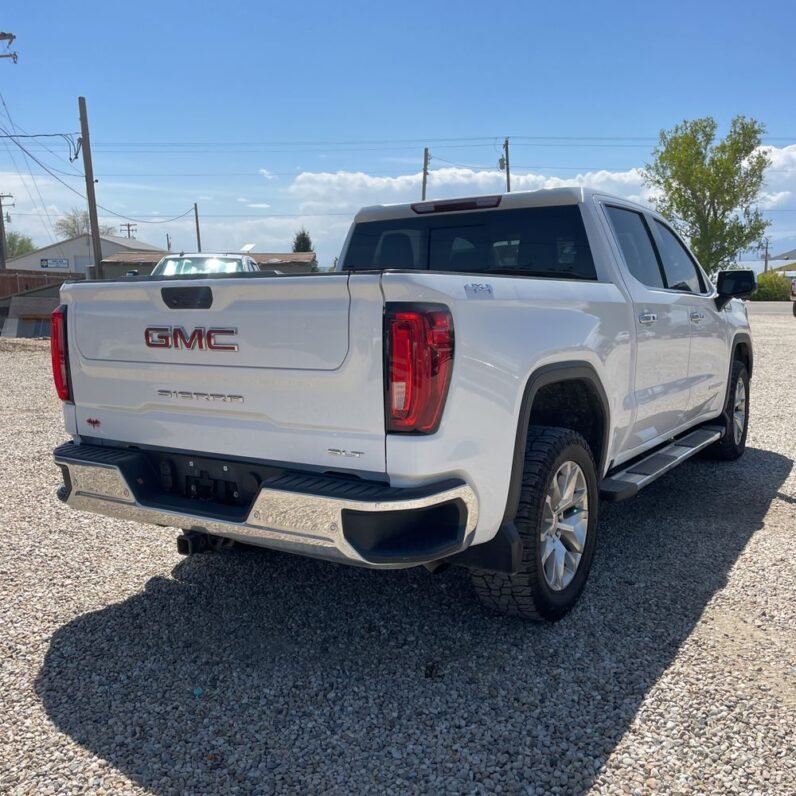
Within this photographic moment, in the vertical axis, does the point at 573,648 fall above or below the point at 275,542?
below

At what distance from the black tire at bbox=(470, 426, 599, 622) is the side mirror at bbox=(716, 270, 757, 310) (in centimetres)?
262

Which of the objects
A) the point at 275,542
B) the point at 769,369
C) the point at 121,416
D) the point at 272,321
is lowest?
the point at 769,369

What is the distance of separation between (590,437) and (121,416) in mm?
2270

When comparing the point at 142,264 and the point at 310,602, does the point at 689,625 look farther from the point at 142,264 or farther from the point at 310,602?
the point at 142,264

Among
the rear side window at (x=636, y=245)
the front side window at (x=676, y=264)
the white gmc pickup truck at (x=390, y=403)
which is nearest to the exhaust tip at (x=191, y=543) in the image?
the white gmc pickup truck at (x=390, y=403)

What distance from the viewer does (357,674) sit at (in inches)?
118

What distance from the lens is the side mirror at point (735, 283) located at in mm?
5266

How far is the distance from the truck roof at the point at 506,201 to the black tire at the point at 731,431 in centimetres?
210

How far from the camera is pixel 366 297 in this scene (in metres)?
2.55

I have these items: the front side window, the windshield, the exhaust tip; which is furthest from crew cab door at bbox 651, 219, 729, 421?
the windshield

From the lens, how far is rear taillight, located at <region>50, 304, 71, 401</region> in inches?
135

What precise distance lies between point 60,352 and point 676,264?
12.8 feet

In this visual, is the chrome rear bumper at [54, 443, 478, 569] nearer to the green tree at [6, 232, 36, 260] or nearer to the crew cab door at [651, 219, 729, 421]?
the crew cab door at [651, 219, 729, 421]

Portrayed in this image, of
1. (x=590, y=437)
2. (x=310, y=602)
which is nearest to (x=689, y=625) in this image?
(x=590, y=437)
